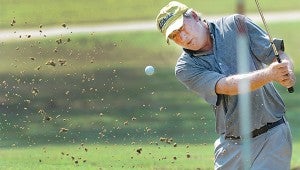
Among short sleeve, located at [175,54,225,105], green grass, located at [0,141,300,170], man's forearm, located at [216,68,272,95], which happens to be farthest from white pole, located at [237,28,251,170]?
green grass, located at [0,141,300,170]

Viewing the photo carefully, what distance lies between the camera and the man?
17.8 ft

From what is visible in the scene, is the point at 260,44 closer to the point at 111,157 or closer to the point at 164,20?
the point at 164,20

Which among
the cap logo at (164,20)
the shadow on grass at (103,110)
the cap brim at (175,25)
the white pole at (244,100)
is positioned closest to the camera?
the white pole at (244,100)

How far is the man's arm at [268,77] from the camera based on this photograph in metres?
5.04

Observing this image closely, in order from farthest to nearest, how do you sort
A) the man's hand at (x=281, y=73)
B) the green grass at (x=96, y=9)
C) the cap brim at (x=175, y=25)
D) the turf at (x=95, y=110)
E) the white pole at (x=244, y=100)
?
the green grass at (x=96, y=9)
the turf at (x=95, y=110)
the cap brim at (x=175, y=25)
the white pole at (x=244, y=100)
the man's hand at (x=281, y=73)

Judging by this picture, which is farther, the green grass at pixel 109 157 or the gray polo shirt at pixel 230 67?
the green grass at pixel 109 157

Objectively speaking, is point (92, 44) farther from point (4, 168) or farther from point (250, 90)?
point (250, 90)

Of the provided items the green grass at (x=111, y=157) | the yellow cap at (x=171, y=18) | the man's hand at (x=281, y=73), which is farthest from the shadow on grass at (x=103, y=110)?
the man's hand at (x=281, y=73)

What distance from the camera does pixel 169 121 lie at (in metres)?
10.7

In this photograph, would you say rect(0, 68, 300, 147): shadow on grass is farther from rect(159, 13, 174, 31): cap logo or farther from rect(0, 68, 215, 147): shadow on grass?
rect(159, 13, 174, 31): cap logo

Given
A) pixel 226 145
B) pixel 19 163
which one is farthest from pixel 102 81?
pixel 226 145

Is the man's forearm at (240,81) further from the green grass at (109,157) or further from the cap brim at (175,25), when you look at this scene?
the green grass at (109,157)

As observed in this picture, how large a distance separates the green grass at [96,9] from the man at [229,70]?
34.2ft

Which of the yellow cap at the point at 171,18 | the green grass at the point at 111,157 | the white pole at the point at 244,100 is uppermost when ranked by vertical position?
the green grass at the point at 111,157
